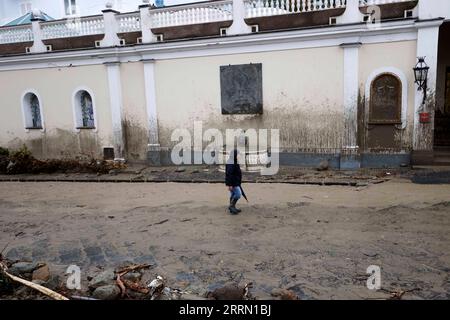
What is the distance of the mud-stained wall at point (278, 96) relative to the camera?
12625mm

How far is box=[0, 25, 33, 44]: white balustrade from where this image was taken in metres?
16.8

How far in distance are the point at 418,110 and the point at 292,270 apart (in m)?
8.21

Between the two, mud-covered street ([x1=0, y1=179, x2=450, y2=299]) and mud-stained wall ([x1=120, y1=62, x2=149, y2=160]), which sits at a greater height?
mud-stained wall ([x1=120, y1=62, x2=149, y2=160])

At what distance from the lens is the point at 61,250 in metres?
7.12

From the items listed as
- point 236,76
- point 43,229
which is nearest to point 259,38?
point 236,76

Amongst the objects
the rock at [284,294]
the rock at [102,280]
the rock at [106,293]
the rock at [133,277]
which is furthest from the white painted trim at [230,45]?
the rock at [106,293]

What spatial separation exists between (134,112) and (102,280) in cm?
1064

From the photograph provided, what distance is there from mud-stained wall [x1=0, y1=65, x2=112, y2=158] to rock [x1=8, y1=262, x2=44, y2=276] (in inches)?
399

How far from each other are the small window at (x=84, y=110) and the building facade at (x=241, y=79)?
0.14 ft

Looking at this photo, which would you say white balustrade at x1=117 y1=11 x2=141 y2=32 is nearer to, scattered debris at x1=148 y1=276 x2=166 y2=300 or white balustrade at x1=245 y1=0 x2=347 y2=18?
white balustrade at x1=245 y1=0 x2=347 y2=18

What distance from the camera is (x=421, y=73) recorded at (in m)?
11.3

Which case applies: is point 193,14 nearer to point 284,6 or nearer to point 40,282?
point 284,6

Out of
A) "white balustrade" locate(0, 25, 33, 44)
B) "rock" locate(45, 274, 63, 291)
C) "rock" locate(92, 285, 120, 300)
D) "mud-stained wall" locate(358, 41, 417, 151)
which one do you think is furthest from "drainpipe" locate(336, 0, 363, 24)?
"white balustrade" locate(0, 25, 33, 44)
